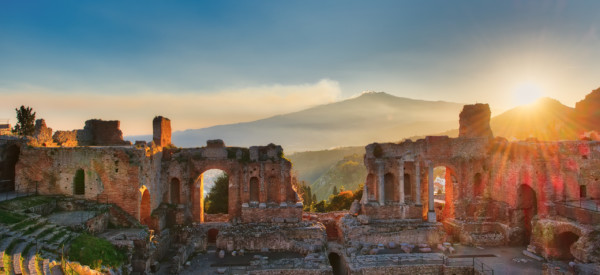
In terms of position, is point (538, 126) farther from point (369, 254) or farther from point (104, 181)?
point (104, 181)

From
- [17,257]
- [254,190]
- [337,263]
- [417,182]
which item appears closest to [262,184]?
[254,190]

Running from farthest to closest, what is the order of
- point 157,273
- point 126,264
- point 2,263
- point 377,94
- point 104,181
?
1. point 377,94
2. point 104,181
3. point 157,273
4. point 126,264
5. point 2,263

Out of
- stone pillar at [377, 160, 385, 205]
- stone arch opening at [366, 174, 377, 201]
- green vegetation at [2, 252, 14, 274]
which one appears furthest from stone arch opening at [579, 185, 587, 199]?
green vegetation at [2, 252, 14, 274]

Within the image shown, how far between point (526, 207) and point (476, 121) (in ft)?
20.9

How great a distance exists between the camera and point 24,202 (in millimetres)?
17578

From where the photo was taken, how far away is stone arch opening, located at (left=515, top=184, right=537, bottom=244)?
76.7 ft

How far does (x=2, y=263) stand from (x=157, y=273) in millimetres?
7217

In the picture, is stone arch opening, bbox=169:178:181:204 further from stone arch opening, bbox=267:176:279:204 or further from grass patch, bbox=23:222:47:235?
grass patch, bbox=23:222:47:235

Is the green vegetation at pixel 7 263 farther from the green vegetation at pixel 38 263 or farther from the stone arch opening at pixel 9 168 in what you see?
the stone arch opening at pixel 9 168

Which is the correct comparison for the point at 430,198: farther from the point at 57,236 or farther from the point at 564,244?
the point at 57,236

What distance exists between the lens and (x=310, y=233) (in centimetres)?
2225

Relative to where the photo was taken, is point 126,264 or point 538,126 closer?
point 126,264

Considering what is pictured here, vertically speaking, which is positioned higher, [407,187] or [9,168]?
[9,168]

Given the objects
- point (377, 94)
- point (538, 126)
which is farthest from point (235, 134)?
point (538, 126)
